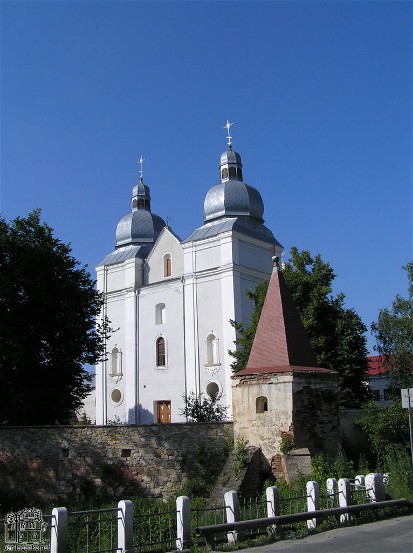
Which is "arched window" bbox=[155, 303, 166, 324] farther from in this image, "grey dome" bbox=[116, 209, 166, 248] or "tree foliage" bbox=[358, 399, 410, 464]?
"tree foliage" bbox=[358, 399, 410, 464]

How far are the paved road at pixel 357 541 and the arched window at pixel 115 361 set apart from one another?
28288mm

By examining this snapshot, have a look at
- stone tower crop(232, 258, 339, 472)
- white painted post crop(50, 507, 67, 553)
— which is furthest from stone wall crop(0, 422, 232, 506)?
white painted post crop(50, 507, 67, 553)

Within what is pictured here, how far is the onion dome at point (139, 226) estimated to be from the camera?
4309cm

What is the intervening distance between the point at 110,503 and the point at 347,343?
45.6ft

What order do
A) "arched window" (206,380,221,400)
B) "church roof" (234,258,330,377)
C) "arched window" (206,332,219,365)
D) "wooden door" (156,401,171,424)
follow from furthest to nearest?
"wooden door" (156,401,171,424)
"arched window" (206,332,219,365)
"arched window" (206,380,221,400)
"church roof" (234,258,330,377)

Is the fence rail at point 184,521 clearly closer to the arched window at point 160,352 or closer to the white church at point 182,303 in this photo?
the white church at point 182,303

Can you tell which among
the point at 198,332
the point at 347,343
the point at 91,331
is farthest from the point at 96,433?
the point at 198,332

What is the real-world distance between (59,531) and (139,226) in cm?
3445

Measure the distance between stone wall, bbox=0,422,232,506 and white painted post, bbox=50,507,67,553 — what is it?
828 cm

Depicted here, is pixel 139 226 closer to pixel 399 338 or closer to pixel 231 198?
pixel 231 198

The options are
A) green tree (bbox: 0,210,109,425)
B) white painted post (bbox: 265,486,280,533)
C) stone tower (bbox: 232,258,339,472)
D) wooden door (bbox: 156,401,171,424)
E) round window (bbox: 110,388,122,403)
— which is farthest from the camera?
round window (bbox: 110,388,122,403)

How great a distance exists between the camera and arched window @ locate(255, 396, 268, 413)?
17984 millimetres

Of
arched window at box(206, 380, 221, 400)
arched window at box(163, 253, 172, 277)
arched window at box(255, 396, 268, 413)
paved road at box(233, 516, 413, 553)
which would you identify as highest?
arched window at box(163, 253, 172, 277)
